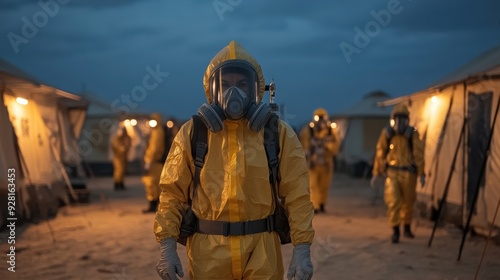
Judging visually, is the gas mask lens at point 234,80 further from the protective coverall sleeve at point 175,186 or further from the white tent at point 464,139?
the white tent at point 464,139

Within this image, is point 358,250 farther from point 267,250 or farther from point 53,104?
point 53,104

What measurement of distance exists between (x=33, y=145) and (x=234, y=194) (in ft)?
25.8

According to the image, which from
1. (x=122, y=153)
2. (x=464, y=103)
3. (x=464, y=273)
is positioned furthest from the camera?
(x=122, y=153)

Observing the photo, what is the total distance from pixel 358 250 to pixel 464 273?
5.00 feet

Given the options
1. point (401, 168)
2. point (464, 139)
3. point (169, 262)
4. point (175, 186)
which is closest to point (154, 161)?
point (401, 168)

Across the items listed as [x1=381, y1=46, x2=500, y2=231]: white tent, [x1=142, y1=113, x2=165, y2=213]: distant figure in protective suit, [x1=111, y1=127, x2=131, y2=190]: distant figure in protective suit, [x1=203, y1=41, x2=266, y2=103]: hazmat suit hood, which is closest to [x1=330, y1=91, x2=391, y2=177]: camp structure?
[x1=111, y1=127, x2=131, y2=190]: distant figure in protective suit

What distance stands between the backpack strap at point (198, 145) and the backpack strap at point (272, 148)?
0.32m

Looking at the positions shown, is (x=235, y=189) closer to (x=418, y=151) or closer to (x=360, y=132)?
(x=418, y=151)

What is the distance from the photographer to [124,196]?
44.3 feet

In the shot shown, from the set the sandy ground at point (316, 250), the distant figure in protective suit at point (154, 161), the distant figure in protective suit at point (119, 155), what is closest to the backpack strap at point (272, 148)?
the sandy ground at point (316, 250)

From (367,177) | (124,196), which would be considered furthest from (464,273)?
(367,177)

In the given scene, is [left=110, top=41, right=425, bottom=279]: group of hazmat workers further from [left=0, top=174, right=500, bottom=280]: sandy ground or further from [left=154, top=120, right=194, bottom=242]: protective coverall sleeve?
[left=0, top=174, right=500, bottom=280]: sandy ground

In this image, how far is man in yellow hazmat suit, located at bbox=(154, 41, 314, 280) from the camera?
2.57 m

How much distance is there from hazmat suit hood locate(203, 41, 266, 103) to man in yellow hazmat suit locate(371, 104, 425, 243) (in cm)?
503
